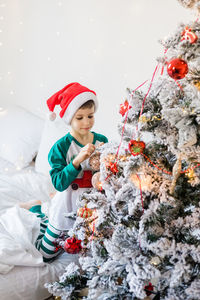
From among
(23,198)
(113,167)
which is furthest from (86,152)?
(23,198)

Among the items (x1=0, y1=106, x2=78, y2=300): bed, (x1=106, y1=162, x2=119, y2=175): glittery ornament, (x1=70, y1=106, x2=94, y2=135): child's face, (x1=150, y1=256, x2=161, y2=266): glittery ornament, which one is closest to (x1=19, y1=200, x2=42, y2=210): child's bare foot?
(x1=0, y1=106, x2=78, y2=300): bed

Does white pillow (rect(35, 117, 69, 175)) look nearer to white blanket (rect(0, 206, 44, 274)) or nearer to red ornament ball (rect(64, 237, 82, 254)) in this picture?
white blanket (rect(0, 206, 44, 274))

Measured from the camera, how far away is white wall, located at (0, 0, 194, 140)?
1588 millimetres

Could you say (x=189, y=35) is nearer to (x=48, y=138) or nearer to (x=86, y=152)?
(x=86, y=152)

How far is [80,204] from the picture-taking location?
3.49 ft

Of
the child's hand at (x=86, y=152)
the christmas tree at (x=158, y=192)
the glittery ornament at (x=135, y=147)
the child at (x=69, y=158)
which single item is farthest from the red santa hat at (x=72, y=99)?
the glittery ornament at (x=135, y=147)

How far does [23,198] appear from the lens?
66.4 inches

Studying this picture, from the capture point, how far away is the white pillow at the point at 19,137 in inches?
80.0

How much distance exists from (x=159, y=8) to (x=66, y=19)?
2.60 feet

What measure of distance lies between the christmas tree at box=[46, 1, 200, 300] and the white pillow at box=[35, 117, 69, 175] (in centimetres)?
88

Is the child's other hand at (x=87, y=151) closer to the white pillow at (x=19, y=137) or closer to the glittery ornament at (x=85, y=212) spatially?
the glittery ornament at (x=85, y=212)

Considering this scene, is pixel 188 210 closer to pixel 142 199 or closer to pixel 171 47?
pixel 142 199

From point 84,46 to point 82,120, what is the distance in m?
0.96

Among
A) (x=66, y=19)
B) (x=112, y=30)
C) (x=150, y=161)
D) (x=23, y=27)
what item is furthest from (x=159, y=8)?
(x=23, y=27)
